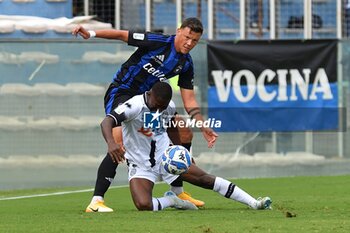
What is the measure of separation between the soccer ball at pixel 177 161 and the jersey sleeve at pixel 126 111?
1.67 ft

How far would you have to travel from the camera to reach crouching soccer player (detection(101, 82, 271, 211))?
9469 millimetres

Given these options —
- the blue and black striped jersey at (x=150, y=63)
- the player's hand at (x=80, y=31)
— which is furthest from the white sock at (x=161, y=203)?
the player's hand at (x=80, y=31)

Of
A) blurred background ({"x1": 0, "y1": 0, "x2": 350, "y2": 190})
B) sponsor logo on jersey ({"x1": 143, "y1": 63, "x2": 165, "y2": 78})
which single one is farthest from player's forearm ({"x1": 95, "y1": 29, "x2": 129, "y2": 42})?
blurred background ({"x1": 0, "y1": 0, "x2": 350, "y2": 190})

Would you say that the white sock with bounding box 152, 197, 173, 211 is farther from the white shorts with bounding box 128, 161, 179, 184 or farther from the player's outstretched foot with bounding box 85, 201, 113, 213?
the player's outstretched foot with bounding box 85, 201, 113, 213

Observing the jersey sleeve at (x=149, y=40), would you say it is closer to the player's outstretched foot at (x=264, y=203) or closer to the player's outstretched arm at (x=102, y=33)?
the player's outstretched arm at (x=102, y=33)

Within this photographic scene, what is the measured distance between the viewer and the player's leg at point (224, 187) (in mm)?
9641

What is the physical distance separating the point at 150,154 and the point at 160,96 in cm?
88

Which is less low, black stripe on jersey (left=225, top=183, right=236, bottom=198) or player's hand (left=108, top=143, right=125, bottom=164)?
player's hand (left=108, top=143, right=125, bottom=164)

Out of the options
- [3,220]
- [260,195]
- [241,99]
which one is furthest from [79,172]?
[3,220]

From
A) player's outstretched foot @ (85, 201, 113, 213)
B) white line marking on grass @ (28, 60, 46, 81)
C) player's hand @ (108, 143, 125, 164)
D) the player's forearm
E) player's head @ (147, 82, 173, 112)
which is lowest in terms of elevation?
player's outstretched foot @ (85, 201, 113, 213)

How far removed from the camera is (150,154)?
1007 cm

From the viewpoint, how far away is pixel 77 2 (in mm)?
19016

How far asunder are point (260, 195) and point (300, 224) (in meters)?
5.15

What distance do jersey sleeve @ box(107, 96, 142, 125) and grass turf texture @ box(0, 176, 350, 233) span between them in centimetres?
89
